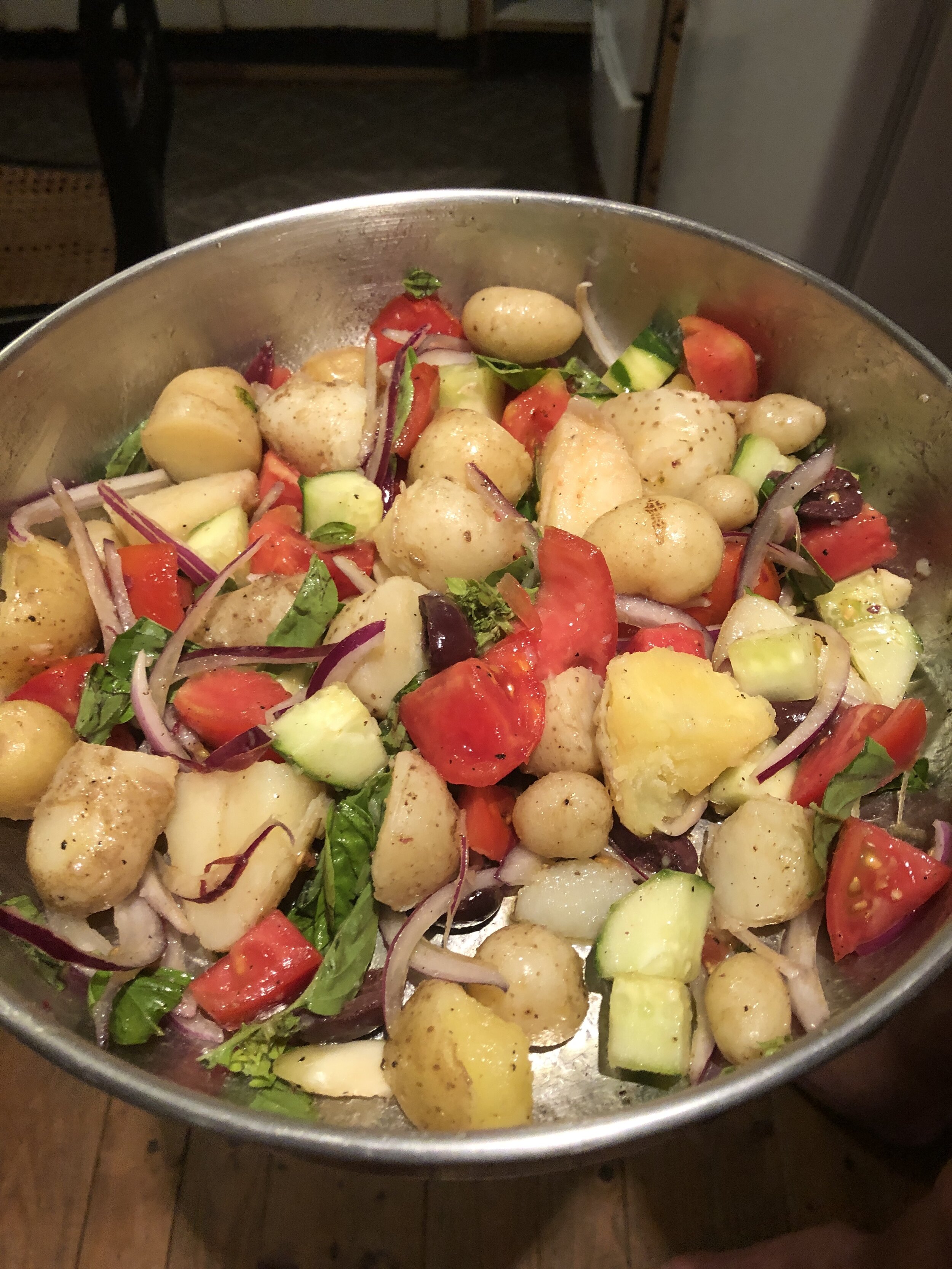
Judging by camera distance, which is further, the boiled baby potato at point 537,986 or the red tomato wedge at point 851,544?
the red tomato wedge at point 851,544

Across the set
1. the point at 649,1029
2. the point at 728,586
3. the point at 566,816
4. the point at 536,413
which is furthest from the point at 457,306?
the point at 649,1029

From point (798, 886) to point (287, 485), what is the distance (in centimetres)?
90

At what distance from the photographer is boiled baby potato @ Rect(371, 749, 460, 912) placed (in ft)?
3.16

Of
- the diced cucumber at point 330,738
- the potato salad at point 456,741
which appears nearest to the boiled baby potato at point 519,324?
the potato salad at point 456,741

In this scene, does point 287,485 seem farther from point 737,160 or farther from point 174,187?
point 174,187

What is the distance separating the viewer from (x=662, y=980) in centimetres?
94

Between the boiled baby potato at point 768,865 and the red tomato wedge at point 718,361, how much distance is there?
2.30 feet

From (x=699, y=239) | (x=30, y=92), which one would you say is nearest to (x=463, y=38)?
(x=30, y=92)

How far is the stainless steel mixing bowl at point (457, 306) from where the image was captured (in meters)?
0.94

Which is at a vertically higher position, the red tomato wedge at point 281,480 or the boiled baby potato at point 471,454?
the boiled baby potato at point 471,454

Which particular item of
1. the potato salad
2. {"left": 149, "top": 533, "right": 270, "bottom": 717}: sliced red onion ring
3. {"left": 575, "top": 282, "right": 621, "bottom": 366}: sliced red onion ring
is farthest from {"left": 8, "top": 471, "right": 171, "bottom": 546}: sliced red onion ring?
{"left": 575, "top": 282, "right": 621, "bottom": 366}: sliced red onion ring

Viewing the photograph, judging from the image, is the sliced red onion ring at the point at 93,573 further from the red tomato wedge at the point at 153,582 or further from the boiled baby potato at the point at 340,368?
the boiled baby potato at the point at 340,368

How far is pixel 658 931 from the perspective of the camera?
96 cm

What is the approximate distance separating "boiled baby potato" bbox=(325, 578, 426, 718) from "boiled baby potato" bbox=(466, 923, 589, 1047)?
1.05 ft
